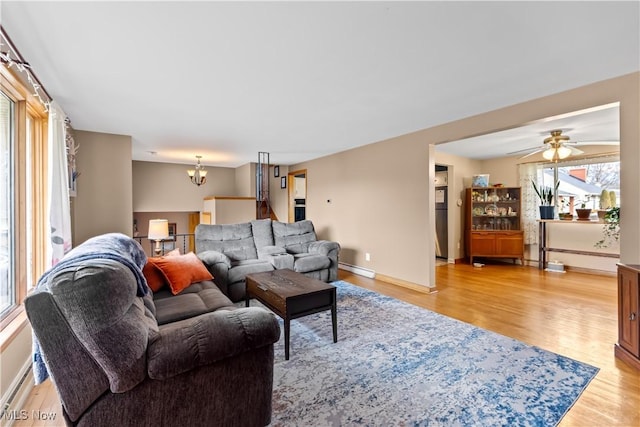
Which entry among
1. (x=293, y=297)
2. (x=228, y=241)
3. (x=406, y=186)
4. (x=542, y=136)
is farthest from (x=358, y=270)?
(x=542, y=136)

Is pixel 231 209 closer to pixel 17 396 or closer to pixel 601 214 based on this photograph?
pixel 17 396

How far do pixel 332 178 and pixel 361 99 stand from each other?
3.07 metres

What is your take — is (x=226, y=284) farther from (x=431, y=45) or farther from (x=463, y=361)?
(x=431, y=45)

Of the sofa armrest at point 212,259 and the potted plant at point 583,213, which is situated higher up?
the potted plant at point 583,213

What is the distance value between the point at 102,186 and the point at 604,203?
7839mm

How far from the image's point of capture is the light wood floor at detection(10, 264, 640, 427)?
1.79 m

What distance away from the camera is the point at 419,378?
205 cm

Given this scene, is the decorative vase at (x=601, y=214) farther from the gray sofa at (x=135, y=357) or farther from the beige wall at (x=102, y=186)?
the beige wall at (x=102, y=186)

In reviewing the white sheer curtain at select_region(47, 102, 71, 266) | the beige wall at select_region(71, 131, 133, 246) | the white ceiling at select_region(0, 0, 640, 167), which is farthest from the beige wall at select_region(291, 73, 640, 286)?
the white sheer curtain at select_region(47, 102, 71, 266)

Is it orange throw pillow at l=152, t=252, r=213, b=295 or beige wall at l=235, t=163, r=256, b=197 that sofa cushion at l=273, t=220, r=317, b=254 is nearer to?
orange throw pillow at l=152, t=252, r=213, b=295

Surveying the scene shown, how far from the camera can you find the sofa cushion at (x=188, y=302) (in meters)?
2.13

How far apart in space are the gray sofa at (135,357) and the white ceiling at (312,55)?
1.44 m

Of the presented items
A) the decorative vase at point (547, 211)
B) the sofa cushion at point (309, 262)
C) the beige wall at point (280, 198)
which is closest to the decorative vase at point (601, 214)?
the decorative vase at point (547, 211)

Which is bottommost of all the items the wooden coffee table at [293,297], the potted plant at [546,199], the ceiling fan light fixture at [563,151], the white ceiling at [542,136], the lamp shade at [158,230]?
the wooden coffee table at [293,297]
